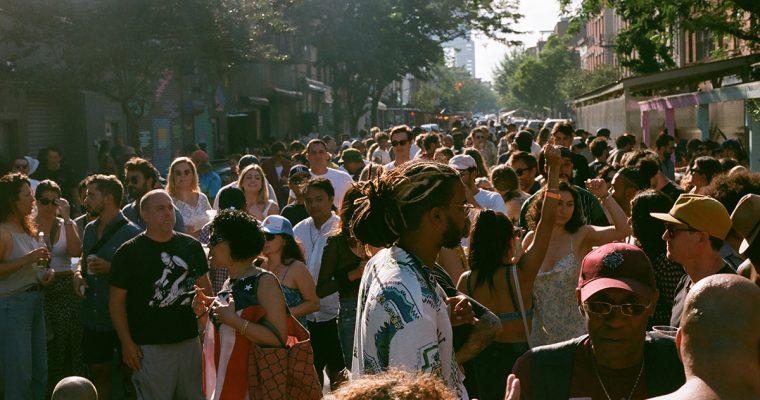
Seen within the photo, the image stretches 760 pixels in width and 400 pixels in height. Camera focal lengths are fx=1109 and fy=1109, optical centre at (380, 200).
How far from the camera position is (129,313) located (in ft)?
22.6

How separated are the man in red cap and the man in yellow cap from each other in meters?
1.46

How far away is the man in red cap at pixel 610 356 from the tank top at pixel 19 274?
5.41m

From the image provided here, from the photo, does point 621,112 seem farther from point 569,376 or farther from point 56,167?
point 569,376

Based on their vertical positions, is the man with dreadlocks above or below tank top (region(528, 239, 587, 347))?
above

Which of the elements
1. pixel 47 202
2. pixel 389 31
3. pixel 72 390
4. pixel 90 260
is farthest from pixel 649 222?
pixel 389 31

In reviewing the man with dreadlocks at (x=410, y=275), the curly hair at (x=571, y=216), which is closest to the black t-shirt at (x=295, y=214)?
the curly hair at (x=571, y=216)

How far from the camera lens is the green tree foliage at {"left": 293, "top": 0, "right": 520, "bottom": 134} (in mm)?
45250

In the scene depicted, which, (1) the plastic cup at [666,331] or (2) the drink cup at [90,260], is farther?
(2) the drink cup at [90,260]

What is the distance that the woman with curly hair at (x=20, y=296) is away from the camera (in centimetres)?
780

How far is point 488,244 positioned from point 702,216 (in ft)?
4.85

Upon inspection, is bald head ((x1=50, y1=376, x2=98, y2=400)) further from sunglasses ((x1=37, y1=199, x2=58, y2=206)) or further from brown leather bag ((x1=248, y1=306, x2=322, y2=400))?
sunglasses ((x1=37, y1=199, x2=58, y2=206))

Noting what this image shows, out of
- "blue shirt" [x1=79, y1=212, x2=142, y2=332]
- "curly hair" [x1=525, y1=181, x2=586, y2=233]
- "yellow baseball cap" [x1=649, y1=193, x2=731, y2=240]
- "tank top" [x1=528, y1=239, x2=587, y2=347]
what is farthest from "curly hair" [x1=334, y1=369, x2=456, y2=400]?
"blue shirt" [x1=79, y1=212, x2=142, y2=332]

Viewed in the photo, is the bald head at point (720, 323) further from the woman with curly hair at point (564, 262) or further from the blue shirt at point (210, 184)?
the blue shirt at point (210, 184)

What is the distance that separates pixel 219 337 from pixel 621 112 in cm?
3095
